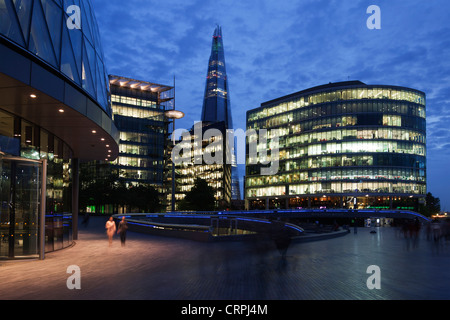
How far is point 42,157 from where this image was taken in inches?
626

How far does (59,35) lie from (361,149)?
8696 cm

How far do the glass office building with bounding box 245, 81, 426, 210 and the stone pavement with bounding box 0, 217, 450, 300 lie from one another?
254 ft

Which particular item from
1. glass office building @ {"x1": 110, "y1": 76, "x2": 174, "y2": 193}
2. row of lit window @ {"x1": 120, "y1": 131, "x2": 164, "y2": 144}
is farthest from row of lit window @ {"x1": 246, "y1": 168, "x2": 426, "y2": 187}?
row of lit window @ {"x1": 120, "y1": 131, "x2": 164, "y2": 144}

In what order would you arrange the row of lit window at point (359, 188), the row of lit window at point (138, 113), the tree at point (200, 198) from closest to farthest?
the tree at point (200, 198) → the row of lit window at point (359, 188) → the row of lit window at point (138, 113)

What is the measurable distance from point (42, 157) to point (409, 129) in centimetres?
9099

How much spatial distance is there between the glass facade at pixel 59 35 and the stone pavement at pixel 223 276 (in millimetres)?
6089

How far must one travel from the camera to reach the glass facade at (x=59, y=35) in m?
9.84

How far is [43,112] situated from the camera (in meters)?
12.8

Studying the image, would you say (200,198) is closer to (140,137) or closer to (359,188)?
(140,137)

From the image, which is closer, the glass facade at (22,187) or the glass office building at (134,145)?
the glass facade at (22,187)

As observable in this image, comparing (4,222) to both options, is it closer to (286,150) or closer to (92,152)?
(92,152)

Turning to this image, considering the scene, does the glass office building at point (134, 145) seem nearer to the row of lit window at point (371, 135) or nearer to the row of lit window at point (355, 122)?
the row of lit window at point (355, 122)

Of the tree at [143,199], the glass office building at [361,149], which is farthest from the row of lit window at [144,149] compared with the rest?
the glass office building at [361,149]
